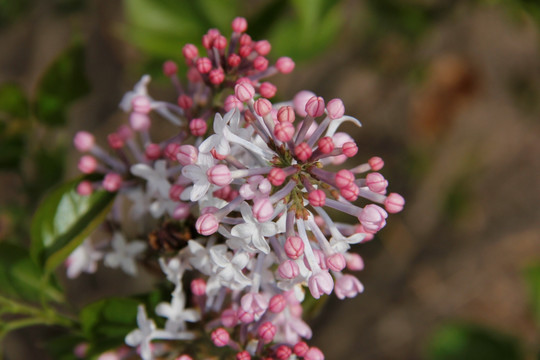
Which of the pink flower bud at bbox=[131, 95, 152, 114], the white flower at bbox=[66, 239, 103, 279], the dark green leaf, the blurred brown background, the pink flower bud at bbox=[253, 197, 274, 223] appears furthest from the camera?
the blurred brown background

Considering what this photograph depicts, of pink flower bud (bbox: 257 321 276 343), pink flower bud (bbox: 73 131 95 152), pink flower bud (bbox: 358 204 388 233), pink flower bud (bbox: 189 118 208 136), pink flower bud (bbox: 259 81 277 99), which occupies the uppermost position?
pink flower bud (bbox: 259 81 277 99)

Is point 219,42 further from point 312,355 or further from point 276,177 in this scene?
point 312,355

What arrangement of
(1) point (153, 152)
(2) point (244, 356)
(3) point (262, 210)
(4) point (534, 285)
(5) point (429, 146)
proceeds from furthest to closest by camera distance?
(5) point (429, 146) < (4) point (534, 285) < (1) point (153, 152) < (2) point (244, 356) < (3) point (262, 210)

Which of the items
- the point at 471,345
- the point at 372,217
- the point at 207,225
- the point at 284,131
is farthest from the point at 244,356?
the point at 471,345

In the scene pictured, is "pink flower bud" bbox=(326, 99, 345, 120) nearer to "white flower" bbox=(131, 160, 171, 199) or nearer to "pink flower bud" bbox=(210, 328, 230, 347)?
"white flower" bbox=(131, 160, 171, 199)

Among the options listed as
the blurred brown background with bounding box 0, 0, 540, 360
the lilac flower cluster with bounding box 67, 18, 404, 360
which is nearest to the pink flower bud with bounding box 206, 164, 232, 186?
the lilac flower cluster with bounding box 67, 18, 404, 360

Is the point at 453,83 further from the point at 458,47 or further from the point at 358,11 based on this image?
the point at 358,11
